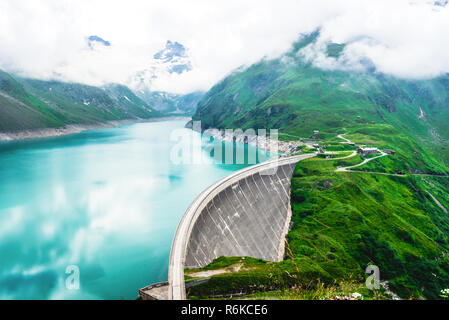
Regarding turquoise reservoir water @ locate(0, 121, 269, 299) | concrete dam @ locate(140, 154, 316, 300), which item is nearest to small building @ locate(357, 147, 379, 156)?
concrete dam @ locate(140, 154, 316, 300)

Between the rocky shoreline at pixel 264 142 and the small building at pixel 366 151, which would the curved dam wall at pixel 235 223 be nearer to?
the small building at pixel 366 151

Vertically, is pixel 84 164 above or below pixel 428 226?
above

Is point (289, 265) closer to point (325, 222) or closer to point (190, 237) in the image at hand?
point (190, 237)

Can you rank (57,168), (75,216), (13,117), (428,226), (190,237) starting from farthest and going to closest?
1. (13,117)
2. (57,168)
3. (428,226)
4. (75,216)
5. (190,237)

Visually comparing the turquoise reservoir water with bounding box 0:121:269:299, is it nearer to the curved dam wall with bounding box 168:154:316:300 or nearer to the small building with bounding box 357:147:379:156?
the curved dam wall with bounding box 168:154:316:300

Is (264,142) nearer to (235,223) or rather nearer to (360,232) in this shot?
(360,232)

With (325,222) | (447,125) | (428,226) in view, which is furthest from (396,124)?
(325,222)

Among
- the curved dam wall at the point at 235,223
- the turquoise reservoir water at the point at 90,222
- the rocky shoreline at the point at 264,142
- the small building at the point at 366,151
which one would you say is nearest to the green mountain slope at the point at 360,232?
the curved dam wall at the point at 235,223
